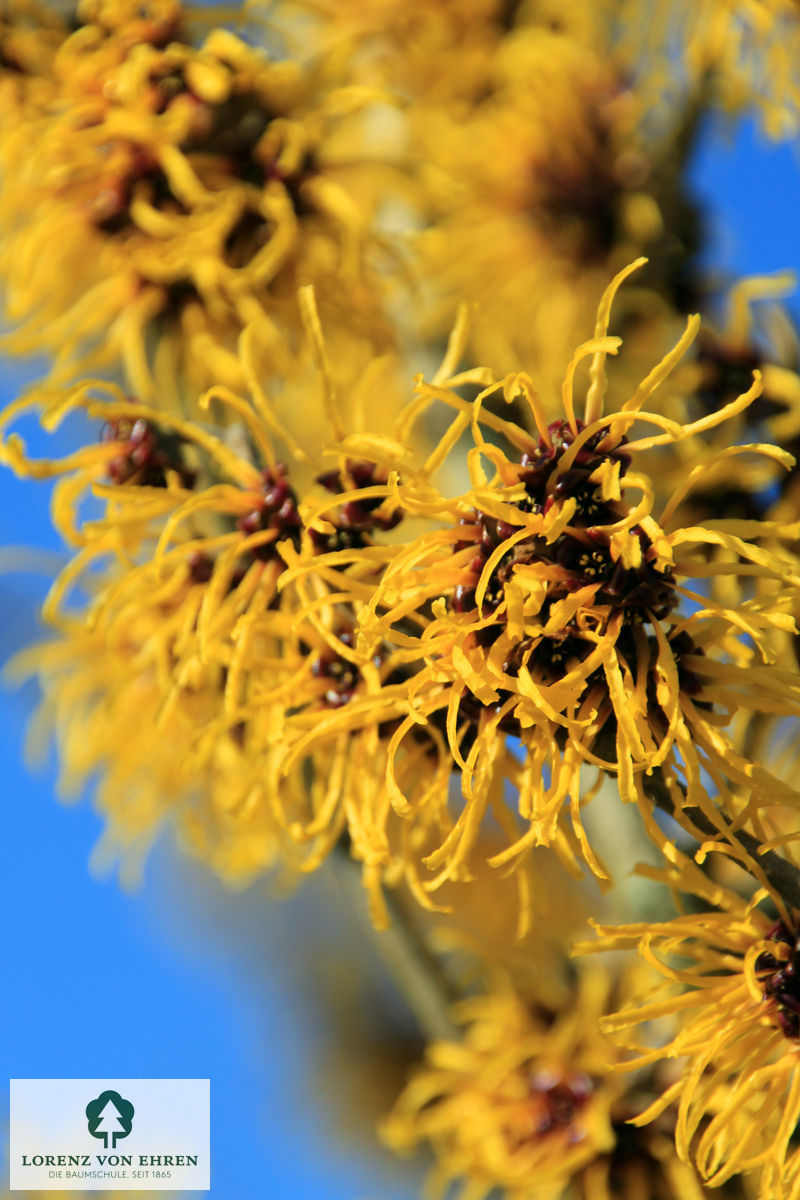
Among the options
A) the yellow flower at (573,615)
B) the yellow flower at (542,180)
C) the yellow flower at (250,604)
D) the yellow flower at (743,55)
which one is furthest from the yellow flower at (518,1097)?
the yellow flower at (743,55)

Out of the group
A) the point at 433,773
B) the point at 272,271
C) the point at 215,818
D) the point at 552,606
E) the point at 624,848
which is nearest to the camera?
the point at 552,606

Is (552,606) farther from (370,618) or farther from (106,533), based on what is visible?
(106,533)

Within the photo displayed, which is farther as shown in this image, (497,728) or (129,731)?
(129,731)

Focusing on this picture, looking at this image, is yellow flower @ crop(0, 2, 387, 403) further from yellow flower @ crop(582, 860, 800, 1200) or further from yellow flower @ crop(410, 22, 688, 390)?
yellow flower @ crop(582, 860, 800, 1200)

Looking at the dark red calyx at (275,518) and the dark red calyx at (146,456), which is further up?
the dark red calyx at (146,456)

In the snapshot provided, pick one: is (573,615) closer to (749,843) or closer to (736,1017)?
(749,843)

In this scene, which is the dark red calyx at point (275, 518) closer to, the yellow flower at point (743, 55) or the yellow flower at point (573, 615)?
the yellow flower at point (573, 615)

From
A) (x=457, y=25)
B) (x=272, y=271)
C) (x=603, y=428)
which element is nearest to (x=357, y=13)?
(x=457, y=25)
